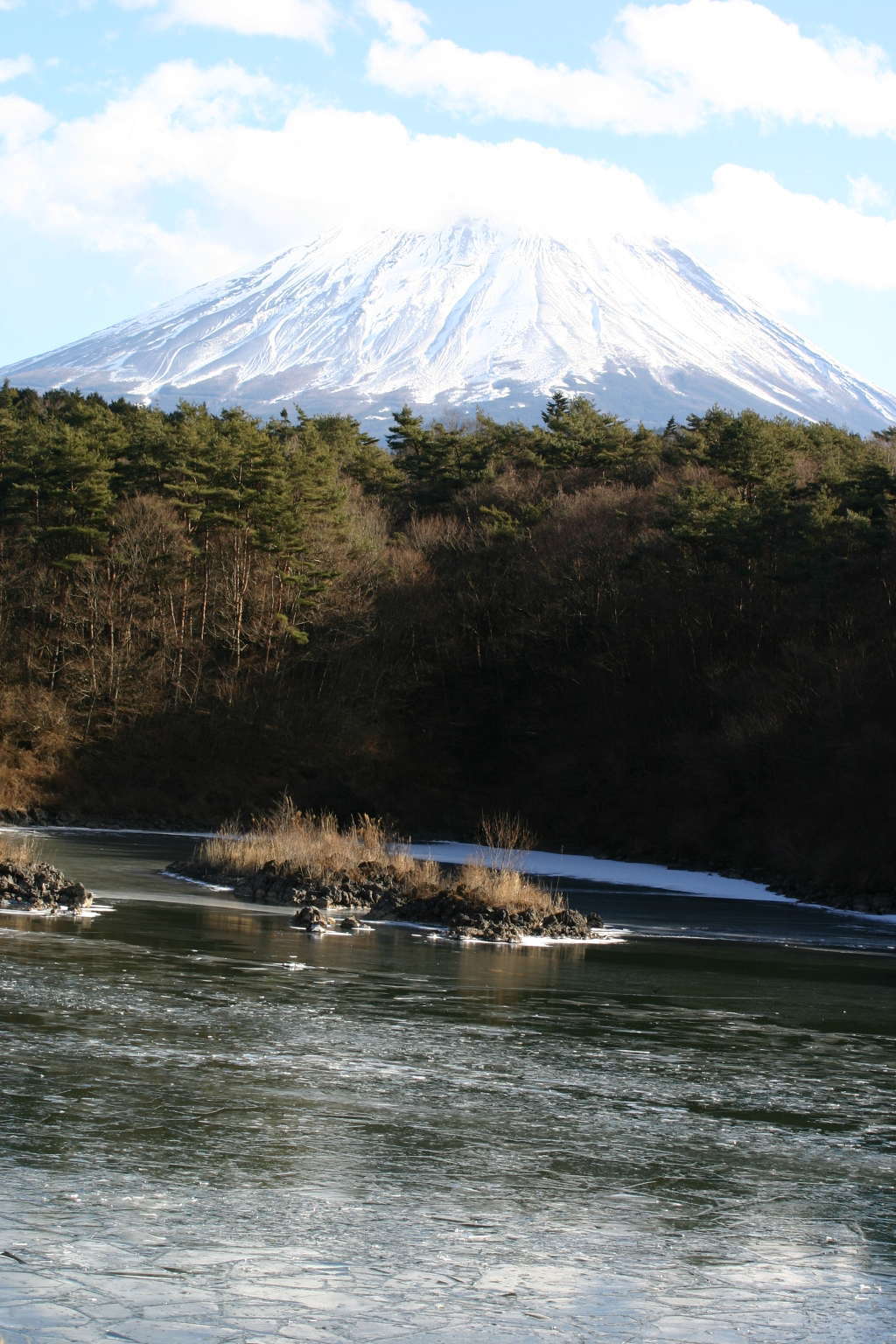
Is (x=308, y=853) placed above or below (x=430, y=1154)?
above

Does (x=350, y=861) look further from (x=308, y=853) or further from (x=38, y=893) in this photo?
(x=38, y=893)

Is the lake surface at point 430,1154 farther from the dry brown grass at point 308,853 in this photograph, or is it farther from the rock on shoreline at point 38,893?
the dry brown grass at point 308,853

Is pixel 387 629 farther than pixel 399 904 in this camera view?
Yes

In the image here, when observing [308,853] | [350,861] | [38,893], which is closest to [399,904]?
[350,861]

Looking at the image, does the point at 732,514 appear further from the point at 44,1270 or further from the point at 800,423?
the point at 44,1270

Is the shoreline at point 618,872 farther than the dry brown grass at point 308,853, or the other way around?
the shoreline at point 618,872

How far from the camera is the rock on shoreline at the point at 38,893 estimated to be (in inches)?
878

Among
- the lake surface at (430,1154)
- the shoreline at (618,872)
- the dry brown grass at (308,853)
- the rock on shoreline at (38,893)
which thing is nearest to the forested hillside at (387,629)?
the shoreline at (618,872)

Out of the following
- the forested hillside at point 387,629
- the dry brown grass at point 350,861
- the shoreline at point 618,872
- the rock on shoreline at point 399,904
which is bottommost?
the shoreline at point 618,872

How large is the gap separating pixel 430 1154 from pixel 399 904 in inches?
627

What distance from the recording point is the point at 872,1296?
22.2 feet

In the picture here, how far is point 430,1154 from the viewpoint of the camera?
9148mm

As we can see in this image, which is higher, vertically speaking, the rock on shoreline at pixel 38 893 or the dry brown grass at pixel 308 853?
the dry brown grass at pixel 308 853

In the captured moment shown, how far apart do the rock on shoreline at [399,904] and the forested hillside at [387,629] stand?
19653 millimetres
